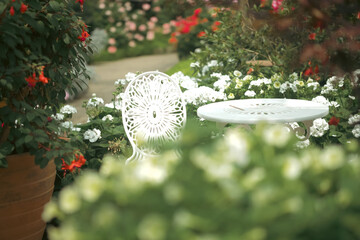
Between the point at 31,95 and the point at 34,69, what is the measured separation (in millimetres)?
422

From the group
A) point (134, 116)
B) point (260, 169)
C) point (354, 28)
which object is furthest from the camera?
point (134, 116)

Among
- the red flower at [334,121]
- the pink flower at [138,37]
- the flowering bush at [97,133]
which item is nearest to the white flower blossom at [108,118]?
the flowering bush at [97,133]

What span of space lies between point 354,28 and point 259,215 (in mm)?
745

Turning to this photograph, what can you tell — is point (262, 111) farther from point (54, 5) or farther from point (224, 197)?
point (224, 197)

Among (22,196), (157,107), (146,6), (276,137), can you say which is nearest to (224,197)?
(276,137)

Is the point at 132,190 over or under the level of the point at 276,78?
over

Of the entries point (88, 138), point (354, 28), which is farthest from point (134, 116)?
point (354, 28)

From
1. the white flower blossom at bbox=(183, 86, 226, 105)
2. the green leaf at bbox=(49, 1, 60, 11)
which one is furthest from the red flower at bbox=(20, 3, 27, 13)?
the white flower blossom at bbox=(183, 86, 226, 105)

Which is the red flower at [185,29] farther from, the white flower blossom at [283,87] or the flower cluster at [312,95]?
the white flower blossom at [283,87]

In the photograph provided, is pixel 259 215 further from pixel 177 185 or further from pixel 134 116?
pixel 134 116

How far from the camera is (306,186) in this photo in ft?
3.33

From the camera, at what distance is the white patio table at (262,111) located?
99.1 inches

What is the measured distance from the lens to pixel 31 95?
2.68 metres

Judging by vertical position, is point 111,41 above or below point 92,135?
below
